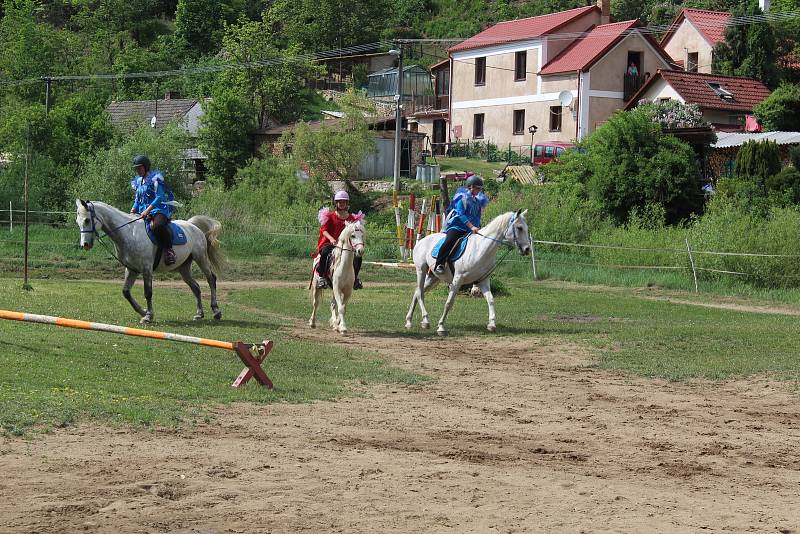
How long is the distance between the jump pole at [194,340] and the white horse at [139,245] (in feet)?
19.5

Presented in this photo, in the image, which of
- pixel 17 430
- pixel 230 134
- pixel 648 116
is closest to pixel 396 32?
pixel 230 134

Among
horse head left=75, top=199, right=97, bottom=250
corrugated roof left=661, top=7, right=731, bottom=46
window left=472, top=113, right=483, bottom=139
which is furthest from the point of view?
window left=472, top=113, right=483, bottom=139

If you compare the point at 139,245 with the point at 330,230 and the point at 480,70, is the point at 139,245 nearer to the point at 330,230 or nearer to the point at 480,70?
the point at 330,230

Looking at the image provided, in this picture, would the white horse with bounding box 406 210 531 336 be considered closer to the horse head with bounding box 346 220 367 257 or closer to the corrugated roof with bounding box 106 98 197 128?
the horse head with bounding box 346 220 367 257

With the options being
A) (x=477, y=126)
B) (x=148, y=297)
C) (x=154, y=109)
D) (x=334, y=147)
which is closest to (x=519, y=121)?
(x=477, y=126)

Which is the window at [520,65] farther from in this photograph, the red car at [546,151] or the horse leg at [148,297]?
the horse leg at [148,297]

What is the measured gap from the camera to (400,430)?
10.5 metres

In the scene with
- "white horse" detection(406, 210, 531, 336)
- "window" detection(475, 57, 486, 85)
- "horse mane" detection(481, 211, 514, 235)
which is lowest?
"white horse" detection(406, 210, 531, 336)

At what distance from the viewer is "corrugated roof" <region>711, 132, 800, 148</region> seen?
139ft

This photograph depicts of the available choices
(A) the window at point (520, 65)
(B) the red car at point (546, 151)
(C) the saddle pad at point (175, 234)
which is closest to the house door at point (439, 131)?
(A) the window at point (520, 65)

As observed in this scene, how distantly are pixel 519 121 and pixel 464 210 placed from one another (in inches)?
1607

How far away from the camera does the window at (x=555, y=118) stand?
56219 millimetres

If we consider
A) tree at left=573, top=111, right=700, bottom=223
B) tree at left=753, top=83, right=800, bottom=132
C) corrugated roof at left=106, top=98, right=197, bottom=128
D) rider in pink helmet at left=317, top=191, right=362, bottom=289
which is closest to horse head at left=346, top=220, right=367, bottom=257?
rider in pink helmet at left=317, top=191, right=362, bottom=289

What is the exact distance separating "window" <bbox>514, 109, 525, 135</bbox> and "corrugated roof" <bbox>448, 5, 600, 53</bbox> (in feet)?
12.9
